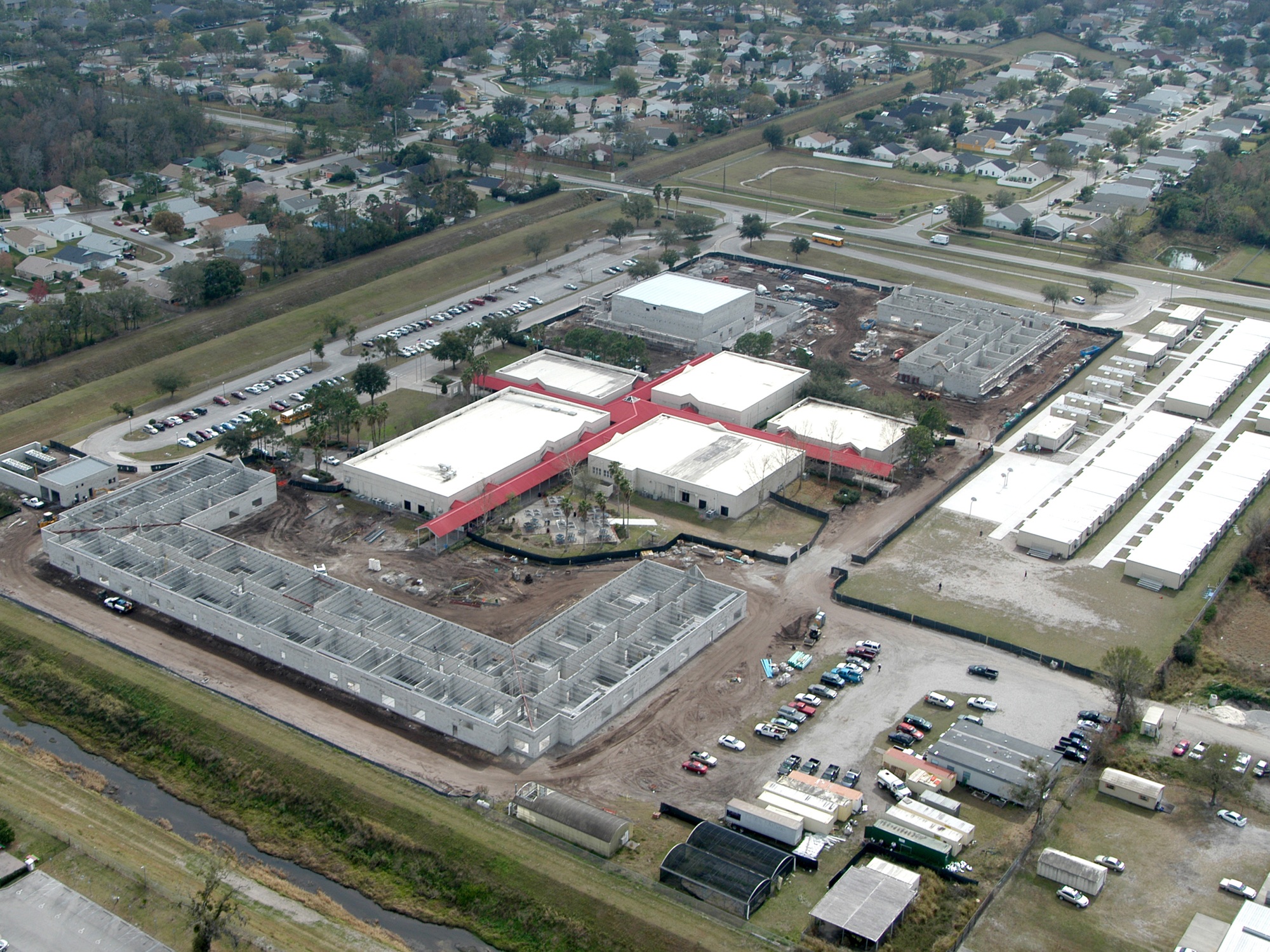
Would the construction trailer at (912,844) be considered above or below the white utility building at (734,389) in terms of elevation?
below

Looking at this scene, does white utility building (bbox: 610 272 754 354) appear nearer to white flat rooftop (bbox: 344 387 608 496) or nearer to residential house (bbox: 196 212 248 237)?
white flat rooftop (bbox: 344 387 608 496)

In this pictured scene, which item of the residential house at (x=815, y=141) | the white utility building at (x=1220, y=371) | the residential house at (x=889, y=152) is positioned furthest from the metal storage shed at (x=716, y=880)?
the residential house at (x=815, y=141)

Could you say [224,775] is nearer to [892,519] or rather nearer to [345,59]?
[892,519]

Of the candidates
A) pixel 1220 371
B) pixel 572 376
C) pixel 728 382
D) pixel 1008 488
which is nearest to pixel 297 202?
pixel 572 376

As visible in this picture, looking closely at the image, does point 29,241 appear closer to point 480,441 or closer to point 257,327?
point 257,327

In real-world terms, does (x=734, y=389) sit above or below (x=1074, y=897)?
above

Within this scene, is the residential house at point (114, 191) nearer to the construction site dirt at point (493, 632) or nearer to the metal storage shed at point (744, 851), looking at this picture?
the construction site dirt at point (493, 632)

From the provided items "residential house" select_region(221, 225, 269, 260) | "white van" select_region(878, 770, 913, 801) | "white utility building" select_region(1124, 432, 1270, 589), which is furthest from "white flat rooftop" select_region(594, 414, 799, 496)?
"residential house" select_region(221, 225, 269, 260)
